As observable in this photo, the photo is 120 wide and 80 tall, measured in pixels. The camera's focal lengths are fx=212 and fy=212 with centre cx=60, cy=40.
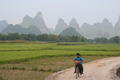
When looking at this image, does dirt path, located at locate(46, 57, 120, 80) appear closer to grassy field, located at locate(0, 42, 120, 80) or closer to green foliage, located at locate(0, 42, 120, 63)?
grassy field, located at locate(0, 42, 120, 80)

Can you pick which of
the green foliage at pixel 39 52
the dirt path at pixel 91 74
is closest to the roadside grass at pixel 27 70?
the dirt path at pixel 91 74

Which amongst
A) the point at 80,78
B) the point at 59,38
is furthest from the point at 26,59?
the point at 59,38

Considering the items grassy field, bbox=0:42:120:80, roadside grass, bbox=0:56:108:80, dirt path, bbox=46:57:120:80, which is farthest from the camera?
grassy field, bbox=0:42:120:80

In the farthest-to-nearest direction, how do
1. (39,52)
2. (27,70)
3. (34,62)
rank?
(39,52), (34,62), (27,70)

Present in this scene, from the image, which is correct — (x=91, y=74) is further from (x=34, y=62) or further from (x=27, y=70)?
(x=34, y=62)

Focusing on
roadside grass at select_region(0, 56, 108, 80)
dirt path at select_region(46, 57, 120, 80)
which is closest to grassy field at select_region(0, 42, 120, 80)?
roadside grass at select_region(0, 56, 108, 80)

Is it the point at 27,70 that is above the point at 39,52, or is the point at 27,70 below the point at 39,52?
below

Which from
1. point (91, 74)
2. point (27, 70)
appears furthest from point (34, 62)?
point (91, 74)

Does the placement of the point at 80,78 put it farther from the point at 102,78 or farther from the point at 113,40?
the point at 113,40

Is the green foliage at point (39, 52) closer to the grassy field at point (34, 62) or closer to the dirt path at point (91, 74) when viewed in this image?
the grassy field at point (34, 62)

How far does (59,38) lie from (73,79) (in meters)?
105

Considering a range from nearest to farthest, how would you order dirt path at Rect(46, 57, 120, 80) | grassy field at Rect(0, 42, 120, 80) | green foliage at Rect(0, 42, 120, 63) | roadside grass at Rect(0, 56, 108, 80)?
dirt path at Rect(46, 57, 120, 80) < roadside grass at Rect(0, 56, 108, 80) < grassy field at Rect(0, 42, 120, 80) < green foliage at Rect(0, 42, 120, 63)

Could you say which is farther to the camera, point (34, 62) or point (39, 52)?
point (39, 52)

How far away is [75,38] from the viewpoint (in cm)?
12031
